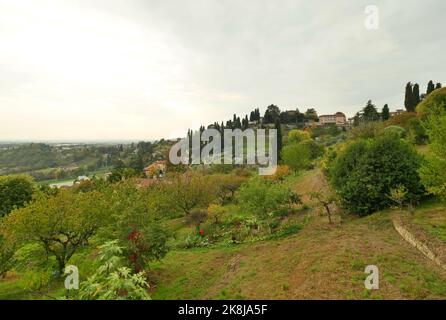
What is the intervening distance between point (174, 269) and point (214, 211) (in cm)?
1111

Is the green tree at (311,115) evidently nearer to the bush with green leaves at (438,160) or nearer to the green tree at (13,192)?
the green tree at (13,192)

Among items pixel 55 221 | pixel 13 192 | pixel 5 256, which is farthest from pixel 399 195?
pixel 13 192

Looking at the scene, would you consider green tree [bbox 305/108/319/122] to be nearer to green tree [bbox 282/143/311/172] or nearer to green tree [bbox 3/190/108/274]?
green tree [bbox 282/143/311/172]

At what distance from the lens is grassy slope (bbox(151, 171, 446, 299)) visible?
9.94m

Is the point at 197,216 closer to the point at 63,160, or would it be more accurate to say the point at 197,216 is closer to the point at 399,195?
the point at 399,195

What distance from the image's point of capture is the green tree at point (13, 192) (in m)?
39.2

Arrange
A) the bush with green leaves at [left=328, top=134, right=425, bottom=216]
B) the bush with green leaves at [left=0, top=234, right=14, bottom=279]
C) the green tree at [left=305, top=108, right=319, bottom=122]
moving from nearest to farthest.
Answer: the bush with green leaves at [left=0, top=234, right=14, bottom=279] < the bush with green leaves at [left=328, top=134, right=425, bottom=216] < the green tree at [left=305, top=108, right=319, bottom=122]

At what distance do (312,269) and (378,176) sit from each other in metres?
10.5

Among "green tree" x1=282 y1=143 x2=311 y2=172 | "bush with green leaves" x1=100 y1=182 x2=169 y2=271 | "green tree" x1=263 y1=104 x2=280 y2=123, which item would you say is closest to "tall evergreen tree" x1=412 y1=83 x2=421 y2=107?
"green tree" x1=282 y1=143 x2=311 y2=172

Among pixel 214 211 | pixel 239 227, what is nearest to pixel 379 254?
pixel 239 227

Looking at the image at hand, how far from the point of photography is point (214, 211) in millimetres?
27969

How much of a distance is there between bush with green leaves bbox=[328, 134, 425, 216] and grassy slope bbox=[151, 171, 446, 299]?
56.5 inches

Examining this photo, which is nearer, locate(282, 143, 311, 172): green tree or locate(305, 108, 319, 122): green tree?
locate(282, 143, 311, 172): green tree
